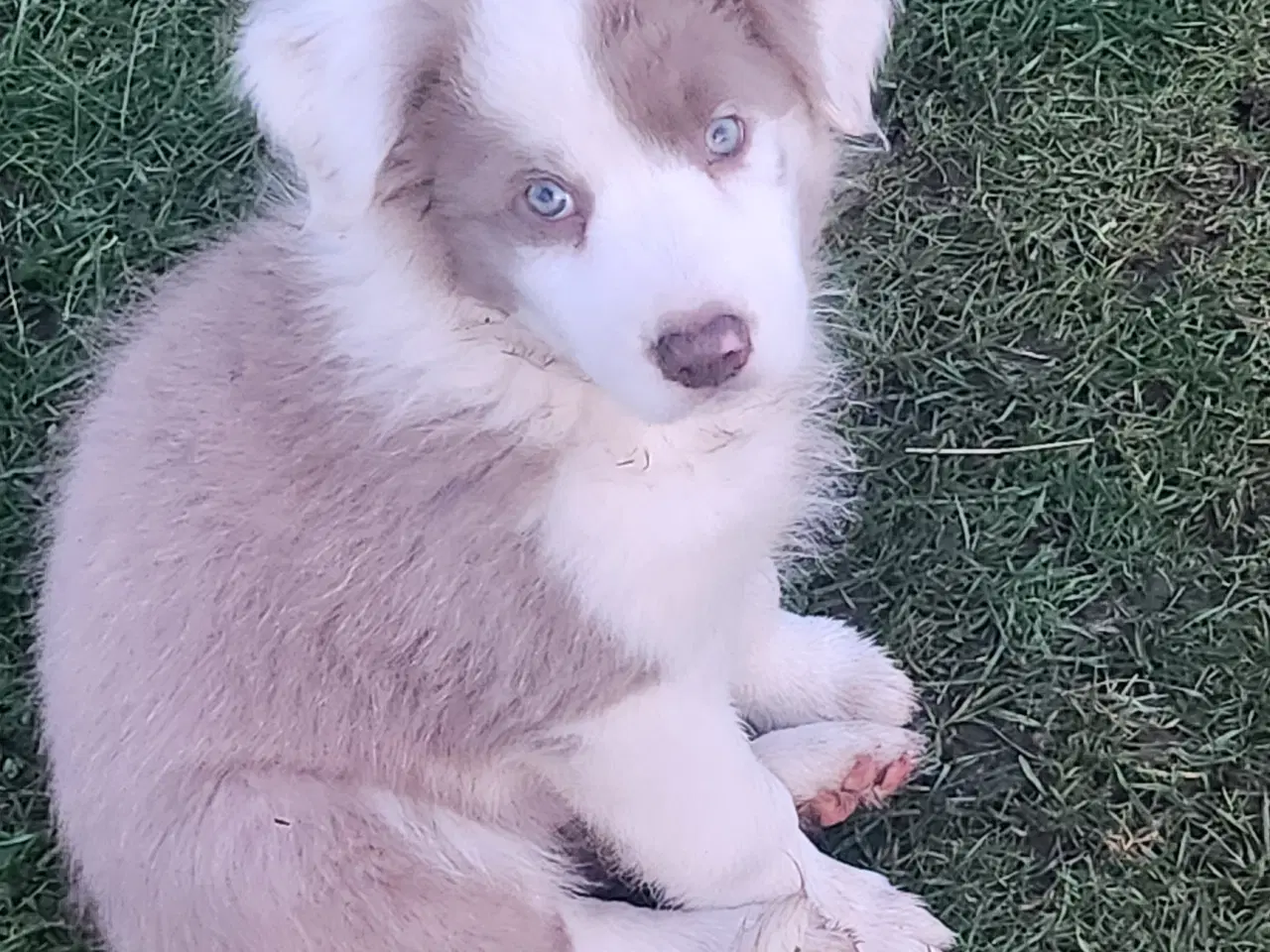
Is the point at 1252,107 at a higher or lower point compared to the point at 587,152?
lower

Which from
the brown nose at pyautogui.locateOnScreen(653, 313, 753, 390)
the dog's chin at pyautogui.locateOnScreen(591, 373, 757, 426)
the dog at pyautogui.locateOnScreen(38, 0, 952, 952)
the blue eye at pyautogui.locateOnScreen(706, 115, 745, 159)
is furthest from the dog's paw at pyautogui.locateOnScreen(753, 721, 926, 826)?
the blue eye at pyautogui.locateOnScreen(706, 115, 745, 159)

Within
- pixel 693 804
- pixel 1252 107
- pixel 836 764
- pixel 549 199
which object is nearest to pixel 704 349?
pixel 549 199

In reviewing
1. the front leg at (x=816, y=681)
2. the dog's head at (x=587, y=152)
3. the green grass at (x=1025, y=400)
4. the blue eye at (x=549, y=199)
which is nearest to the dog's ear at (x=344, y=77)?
the dog's head at (x=587, y=152)

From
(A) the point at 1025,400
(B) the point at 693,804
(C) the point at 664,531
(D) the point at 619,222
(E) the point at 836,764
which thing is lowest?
(E) the point at 836,764

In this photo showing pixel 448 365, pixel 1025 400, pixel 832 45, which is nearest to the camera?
pixel 832 45

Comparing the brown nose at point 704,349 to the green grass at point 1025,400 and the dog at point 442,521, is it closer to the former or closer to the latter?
the dog at point 442,521

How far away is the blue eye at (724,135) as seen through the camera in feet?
7.54

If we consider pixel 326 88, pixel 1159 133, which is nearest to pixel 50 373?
pixel 326 88

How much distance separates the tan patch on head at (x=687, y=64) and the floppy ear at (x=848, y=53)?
57 millimetres

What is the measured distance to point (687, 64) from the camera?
7.50 feet

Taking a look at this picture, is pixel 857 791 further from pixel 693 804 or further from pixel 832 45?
pixel 832 45

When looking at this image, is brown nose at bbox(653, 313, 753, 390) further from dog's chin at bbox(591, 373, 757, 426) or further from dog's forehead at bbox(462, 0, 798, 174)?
dog's forehead at bbox(462, 0, 798, 174)

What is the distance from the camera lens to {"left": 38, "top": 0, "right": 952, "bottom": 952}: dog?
2.29m

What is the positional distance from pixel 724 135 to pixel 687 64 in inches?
3.9
